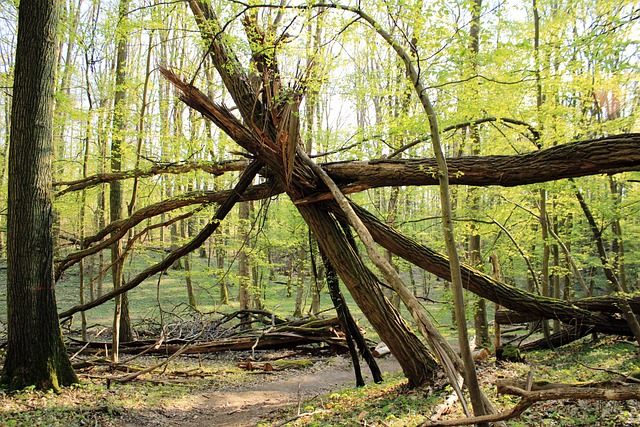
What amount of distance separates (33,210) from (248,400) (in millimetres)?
4120

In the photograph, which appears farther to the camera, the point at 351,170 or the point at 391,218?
the point at 391,218

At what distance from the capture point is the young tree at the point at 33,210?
514 centimetres

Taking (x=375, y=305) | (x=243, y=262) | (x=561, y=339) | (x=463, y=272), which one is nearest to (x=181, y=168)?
(x=375, y=305)

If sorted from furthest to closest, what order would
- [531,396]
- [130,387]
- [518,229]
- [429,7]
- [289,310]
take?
[289,310]
[518,229]
[130,387]
[429,7]
[531,396]

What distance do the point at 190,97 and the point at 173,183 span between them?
4417 mm

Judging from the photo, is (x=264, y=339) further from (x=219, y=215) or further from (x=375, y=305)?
(x=375, y=305)

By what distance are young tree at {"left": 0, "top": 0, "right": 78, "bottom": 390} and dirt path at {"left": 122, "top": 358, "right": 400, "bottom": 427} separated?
1452 millimetres

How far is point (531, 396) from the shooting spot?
2184 millimetres

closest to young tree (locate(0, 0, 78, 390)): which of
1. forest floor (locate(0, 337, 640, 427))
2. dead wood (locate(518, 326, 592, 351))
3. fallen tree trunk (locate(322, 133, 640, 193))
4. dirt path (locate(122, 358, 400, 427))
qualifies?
forest floor (locate(0, 337, 640, 427))

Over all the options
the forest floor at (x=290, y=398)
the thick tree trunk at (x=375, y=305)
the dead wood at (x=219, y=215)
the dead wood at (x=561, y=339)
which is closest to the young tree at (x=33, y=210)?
the forest floor at (x=290, y=398)

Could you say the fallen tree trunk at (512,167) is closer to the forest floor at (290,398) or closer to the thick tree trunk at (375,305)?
the thick tree trunk at (375,305)

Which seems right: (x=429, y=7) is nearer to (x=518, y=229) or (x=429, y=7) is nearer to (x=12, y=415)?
(x=12, y=415)

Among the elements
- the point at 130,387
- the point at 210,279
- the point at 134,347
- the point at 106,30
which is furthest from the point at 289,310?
the point at 106,30

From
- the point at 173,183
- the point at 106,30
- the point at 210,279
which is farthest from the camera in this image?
the point at 210,279
